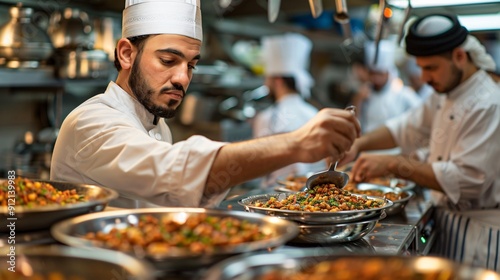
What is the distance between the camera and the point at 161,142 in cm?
186

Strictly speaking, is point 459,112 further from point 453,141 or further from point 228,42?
point 228,42

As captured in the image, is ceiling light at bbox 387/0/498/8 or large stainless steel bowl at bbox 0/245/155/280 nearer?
large stainless steel bowl at bbox 0/245/155/280

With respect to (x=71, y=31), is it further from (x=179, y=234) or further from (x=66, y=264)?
(x=66, y=264)

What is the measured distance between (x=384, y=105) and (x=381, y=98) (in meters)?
0.12

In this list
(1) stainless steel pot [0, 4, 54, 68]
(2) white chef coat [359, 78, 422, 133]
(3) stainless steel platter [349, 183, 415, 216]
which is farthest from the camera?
(2) white chef coat [359, 78, 422, 133]

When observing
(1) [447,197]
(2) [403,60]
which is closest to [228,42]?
Result: (1) [447,197]

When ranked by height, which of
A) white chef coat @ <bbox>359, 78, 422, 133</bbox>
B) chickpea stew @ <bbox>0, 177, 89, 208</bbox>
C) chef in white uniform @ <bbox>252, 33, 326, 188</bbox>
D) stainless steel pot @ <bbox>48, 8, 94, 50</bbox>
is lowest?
white chef coat @ <bbox>359, 78, 422, 133</bbox>

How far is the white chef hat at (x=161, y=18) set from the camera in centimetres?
221

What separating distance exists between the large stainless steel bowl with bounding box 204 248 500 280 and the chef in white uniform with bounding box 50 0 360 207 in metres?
0.59

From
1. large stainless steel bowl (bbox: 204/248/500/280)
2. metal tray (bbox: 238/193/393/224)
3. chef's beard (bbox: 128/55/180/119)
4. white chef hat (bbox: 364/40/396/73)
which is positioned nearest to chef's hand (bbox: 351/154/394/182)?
metal tray (bbox: 238/193/393/224)

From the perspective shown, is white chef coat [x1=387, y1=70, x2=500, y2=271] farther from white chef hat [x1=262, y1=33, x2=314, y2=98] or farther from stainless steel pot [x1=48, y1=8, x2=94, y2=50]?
stainless steel pot [x1=48, y1=8, x2=94, y2=50]

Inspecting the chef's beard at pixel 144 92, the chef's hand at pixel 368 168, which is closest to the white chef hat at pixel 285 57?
the chef's hand at pixel 368 168

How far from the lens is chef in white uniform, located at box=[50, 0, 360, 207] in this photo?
1805 millimetres

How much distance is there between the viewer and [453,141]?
325 centimetres
